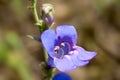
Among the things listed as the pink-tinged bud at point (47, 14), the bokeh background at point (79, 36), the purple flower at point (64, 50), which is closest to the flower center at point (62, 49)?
the purple flower at point (64, 50)

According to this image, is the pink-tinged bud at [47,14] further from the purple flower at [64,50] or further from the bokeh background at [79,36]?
the bokeh background at [79,36]

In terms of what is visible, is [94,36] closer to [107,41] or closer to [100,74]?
[107,41]

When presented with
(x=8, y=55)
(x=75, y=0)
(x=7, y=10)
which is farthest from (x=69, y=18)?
(x=8, y=55)

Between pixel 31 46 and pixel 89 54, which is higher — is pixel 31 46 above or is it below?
below

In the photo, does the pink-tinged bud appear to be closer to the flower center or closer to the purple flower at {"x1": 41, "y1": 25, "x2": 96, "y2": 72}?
the purple flower at {"x1": 41, "y1": 25, "x2": 96, "y2": 72}

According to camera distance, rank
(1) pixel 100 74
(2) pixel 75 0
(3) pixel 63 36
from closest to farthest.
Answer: (3) pixel 63 36 < (1) pixel 100 74 < (2) pixel 75 0

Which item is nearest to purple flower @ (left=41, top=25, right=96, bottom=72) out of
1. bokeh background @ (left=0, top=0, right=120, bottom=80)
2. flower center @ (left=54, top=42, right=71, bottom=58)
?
flower center @ (left=54, top=42, right=71, bottom=58)

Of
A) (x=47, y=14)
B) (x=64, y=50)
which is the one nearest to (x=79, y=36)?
(x=64, y=50)

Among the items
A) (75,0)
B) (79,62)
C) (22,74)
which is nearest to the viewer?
(79,62)
